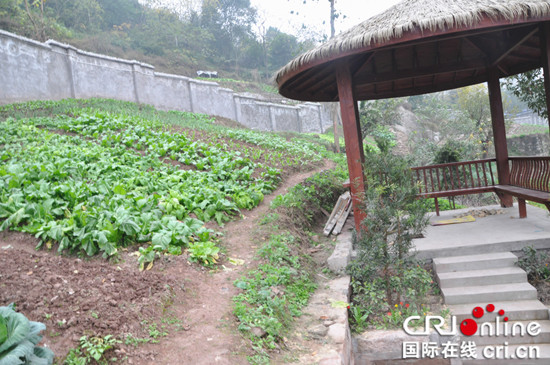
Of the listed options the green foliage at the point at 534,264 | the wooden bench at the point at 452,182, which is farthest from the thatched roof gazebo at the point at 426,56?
the green foliage at the point at 534,264

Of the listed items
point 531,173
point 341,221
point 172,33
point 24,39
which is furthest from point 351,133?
point 172,33

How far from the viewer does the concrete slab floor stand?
5.63 m

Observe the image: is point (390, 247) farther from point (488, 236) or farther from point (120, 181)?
point (120, 181)

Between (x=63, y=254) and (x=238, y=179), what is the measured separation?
14.5 feet

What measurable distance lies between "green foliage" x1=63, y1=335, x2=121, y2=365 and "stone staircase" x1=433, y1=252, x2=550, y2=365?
3.96 m

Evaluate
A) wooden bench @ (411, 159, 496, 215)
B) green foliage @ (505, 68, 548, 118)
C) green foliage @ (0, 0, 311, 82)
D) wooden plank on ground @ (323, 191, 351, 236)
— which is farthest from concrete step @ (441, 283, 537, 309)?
green foliage @ (0, 0, 311, 82)

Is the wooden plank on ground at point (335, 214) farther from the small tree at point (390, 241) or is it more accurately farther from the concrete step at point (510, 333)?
the concrete step at point (510, 333)

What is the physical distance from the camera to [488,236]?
605cm

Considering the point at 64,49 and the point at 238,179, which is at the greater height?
the point at 64,49

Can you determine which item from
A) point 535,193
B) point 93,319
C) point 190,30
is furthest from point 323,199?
point 190,30

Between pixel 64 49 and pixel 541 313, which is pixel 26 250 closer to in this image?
pixel 541 313

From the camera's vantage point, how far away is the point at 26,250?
473cm

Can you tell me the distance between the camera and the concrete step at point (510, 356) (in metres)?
4.38

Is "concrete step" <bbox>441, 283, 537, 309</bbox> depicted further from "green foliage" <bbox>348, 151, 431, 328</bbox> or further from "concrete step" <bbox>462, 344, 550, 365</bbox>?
"concrete step" <bbox>462, 344, 550, 365</bbox>
